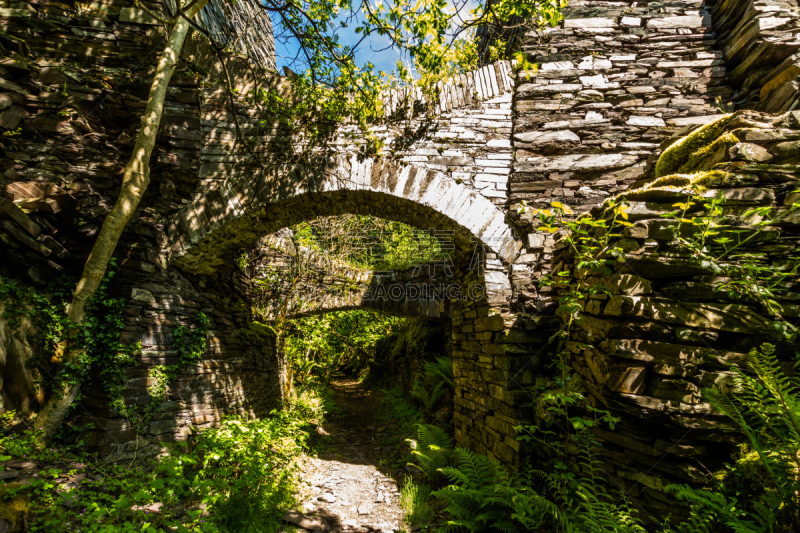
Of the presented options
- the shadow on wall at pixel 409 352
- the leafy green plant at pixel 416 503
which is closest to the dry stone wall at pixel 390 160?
the leafy green plant at pixel 416 503

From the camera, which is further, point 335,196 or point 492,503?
point 335,196

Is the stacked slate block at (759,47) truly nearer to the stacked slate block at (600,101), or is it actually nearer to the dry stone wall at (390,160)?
the dry stone wall at (390,160)

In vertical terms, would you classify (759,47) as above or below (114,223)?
above

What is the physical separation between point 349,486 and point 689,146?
524 centimetres

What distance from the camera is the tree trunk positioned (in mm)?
2875

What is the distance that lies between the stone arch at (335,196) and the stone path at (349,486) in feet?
10.3

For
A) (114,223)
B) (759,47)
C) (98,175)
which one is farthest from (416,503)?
(759,47)

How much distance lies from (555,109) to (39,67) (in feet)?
17.8

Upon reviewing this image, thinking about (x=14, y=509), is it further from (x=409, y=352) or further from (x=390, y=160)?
(x=409, y=352)

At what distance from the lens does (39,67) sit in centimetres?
323

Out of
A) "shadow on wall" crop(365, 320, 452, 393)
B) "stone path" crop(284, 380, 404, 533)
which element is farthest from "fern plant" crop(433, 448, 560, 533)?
"shadow on wall" crop(365, 320, 452, 393)

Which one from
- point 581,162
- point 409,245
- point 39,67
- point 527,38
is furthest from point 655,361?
point 39,67

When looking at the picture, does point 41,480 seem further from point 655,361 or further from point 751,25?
point 751,25

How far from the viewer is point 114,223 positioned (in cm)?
297
